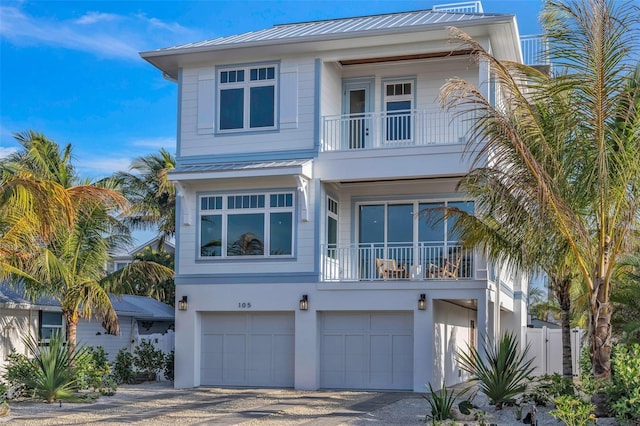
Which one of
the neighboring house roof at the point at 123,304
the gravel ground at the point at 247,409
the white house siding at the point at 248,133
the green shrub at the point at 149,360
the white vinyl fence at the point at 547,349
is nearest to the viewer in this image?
the gravel ground at the point at 247,409

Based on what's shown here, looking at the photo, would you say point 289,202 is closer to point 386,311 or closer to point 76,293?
point 386,311

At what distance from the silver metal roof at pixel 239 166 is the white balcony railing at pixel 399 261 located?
2.27 meters

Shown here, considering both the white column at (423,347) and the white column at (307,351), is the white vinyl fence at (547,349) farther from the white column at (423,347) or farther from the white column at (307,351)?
the white column at (307,351)

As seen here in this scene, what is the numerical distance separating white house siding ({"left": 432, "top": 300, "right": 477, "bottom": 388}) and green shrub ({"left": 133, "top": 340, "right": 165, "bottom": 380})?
26.1 feet

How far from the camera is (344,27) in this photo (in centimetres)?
2245

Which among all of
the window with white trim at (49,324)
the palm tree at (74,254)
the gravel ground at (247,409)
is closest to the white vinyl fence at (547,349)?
the gravel ground at (247,409)

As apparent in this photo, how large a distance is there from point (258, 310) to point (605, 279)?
978 cm

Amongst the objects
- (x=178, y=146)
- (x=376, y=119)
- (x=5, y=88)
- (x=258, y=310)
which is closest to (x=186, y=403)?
(x=258, y=310)

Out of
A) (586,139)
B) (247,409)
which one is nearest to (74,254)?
(247,409)

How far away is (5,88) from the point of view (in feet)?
103

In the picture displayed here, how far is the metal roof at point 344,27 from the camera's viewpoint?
20.8m

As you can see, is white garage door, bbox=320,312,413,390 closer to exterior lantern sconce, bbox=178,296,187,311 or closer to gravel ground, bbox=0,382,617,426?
gravel ground, bbox=0,382,617,426

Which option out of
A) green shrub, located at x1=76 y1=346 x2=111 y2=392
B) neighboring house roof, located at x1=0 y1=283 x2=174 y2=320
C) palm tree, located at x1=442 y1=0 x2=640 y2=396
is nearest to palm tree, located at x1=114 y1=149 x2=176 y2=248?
neighboring house roof, located at x1=0 y1=283 x2=174 y2=320

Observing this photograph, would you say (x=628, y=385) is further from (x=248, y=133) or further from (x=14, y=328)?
(x=14, y=328)
